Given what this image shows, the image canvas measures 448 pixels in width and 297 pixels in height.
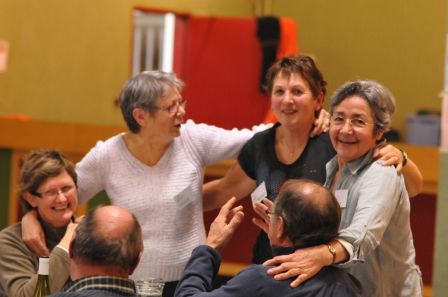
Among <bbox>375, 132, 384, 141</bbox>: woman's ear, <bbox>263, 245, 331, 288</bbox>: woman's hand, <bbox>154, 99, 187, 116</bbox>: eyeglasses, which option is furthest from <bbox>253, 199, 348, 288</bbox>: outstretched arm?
<bbox>154, 99, 187, 116</bbox>: eyeglasses

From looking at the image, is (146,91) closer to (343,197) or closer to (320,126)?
(320,126)

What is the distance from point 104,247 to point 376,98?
1.00m

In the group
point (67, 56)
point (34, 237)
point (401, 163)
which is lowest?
point (34, 237)

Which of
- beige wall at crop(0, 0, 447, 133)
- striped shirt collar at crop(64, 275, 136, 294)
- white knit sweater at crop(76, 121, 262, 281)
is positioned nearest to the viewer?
striped shirt collar at crop(64, 275, 136, 294)

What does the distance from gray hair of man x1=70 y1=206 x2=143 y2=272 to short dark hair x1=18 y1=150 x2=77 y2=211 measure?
2.86 ft

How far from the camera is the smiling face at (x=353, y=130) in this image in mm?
2697

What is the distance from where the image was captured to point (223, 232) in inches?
105

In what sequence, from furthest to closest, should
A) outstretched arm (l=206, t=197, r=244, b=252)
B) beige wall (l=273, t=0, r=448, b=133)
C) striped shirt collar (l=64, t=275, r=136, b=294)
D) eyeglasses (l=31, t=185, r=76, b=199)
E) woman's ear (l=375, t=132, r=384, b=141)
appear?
beige wall (l=273, t=0, r=448, b=133), eyeglasses (l=31, t=185, r=76, b=199), woman's ear (l=375, t=132, r=384, b=141), outstretched arm (l=206, t=197, r=244, b=252), striped shirt collar (l=64, t=275, r=136, b=294)

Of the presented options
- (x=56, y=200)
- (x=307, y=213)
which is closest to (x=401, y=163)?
(x=307, y=213)

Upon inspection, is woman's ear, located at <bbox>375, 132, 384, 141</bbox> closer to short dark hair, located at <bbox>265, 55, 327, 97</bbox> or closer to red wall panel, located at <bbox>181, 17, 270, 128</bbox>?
short dark hair, located at <bbox>265, 55, 327, 97</bbox>

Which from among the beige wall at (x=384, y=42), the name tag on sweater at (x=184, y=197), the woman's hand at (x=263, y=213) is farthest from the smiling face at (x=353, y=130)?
the beige wall at (x=384, y=42)

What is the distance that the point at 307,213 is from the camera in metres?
2.32

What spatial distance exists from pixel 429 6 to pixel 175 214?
6.46 m

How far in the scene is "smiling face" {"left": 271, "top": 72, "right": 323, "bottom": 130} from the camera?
3020 millimetres
